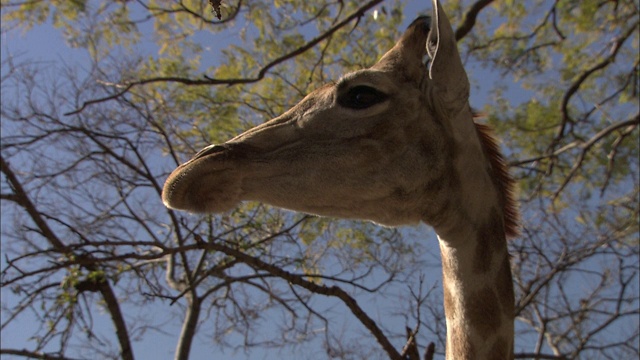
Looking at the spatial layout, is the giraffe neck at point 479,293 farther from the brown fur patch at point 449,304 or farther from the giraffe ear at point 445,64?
the giraffe ear at point 445,64

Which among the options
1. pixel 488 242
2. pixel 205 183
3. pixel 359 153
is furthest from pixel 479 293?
pixel 205 183

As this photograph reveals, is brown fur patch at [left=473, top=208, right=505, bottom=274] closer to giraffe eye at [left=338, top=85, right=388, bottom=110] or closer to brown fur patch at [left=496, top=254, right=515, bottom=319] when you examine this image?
brown fur patch at [left=496, top=254, right=515, bottom=319]

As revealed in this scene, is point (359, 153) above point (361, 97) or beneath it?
beneath

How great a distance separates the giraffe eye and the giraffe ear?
0.89 ft

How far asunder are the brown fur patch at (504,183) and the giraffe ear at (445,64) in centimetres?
41

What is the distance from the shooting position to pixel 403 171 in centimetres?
254

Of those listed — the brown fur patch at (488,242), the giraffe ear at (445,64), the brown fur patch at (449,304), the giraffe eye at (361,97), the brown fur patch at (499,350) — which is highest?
the giraffe ear at (445,64)

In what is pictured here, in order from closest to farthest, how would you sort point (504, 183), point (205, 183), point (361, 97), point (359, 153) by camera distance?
point (205, 183)
point (359, 153)
point (361, 97)
point (504, 183)

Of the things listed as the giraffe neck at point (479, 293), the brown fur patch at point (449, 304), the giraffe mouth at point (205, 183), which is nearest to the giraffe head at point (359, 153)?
the giraffe mouth at point (205, 183)

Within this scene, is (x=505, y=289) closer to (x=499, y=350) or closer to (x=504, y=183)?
(x=499, y=350)

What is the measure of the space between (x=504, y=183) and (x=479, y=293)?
2.34ft

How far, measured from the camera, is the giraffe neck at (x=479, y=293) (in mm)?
2520

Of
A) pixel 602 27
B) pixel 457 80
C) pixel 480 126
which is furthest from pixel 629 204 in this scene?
pixel 457 80

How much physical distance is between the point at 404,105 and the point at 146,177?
202 inches
